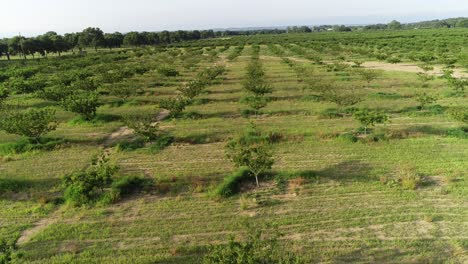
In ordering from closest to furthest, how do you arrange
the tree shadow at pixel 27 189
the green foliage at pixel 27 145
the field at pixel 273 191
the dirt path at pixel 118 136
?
the field at pixel 273 191 → the tree shadow at pixel 27 189 → the green foliage at pixel 27 145 → the dirt path at pixel 118 136

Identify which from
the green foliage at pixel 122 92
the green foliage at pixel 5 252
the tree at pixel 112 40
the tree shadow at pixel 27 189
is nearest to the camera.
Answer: the green foliage at pixel 5 252

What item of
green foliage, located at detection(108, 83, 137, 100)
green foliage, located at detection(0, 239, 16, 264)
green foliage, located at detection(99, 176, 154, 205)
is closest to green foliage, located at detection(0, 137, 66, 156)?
green foliage, located at detection(99, 176, 154, 205)

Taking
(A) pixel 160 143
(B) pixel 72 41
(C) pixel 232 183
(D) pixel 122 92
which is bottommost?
(C) pixel 232 183

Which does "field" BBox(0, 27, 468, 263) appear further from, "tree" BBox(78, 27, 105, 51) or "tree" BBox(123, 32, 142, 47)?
"tree" BBox(123, 32, 142, 47)

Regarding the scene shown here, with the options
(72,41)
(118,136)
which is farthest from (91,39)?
(118,136)

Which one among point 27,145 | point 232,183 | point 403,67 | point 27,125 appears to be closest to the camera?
point 232,183

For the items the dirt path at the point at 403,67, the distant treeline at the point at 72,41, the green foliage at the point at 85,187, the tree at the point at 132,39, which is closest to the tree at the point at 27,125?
the green foliage at the point at 85,187

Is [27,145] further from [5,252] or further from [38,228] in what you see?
[5,252]

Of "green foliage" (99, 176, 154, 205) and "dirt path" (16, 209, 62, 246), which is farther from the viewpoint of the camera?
"green foliage" (99, 176, 154, 205)

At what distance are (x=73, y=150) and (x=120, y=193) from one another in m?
8.30

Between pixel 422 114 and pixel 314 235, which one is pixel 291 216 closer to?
pixel 314 235

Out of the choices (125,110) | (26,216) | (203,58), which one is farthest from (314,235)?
(203,58)

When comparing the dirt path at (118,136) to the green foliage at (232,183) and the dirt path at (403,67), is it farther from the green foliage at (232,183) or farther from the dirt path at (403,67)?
the dirt path at (403,67)

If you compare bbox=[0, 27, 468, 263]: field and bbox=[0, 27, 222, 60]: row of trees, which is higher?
bbox=[0, 27, 222, 60]: row of trees
